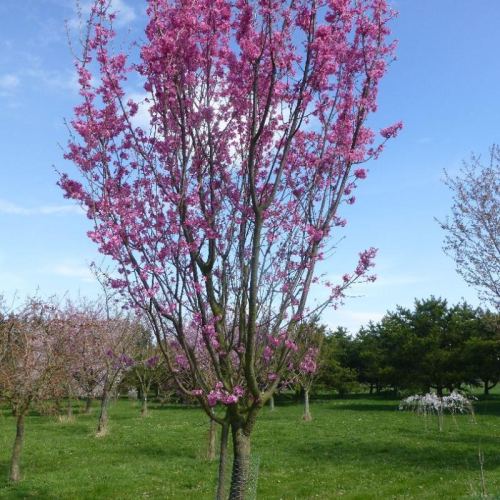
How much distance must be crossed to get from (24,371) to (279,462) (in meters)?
8.56

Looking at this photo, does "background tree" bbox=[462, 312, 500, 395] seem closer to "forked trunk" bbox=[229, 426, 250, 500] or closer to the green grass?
the green grass

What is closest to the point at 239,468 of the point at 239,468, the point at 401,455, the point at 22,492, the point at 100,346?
the point at 239,468

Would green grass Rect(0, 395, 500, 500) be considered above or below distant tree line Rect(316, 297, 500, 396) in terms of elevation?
below

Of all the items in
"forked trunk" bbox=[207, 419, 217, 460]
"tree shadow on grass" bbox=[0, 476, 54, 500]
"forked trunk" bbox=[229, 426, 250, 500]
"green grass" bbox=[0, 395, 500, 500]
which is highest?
"forked trunk" bbox=[229, 426, 250, 500]

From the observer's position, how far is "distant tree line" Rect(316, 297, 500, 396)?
44312 millimetres

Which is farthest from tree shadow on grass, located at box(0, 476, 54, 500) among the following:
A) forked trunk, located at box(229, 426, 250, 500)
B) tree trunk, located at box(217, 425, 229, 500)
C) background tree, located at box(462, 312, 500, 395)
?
background tree, located at box(462, 312, 500, 395)

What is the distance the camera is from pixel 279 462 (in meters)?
18.0

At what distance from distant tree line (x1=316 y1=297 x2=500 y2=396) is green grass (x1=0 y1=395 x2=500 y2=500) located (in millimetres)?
15126

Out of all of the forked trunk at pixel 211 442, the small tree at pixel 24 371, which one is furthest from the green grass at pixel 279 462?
the small tree at pixel 24 371

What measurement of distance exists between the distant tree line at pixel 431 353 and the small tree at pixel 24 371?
26700 millimetres

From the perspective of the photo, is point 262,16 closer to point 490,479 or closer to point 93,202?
point 93,202

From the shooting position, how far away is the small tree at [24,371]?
606 inches

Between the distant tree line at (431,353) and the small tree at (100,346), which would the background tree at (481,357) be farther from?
the small tree at (100,346)

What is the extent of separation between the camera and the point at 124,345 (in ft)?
99.3
